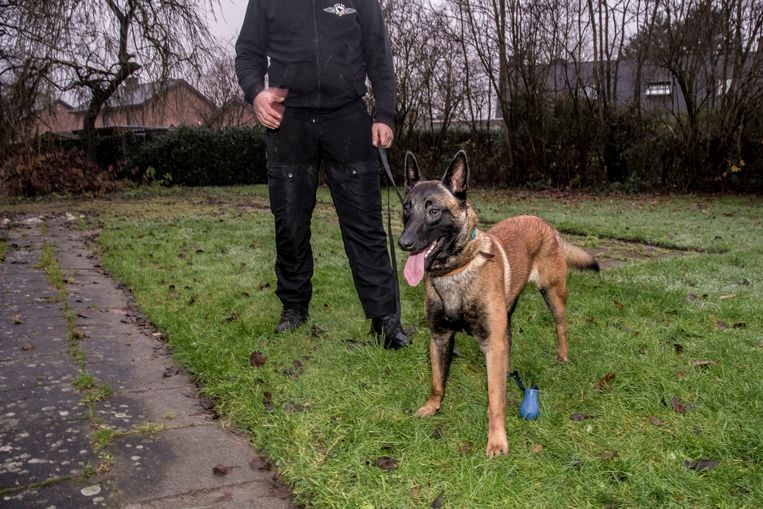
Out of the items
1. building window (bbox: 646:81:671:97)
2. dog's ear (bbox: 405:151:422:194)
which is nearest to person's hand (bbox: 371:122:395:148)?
dog's ear (bbox: 405:151:422:194)

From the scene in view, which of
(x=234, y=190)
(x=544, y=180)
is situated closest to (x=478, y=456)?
(x=544, y=180)

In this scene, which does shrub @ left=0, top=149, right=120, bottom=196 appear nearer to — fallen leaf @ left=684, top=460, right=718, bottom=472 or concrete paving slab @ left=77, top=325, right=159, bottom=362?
concrete paving slab @ left=77, top=325, right=159, bottom=362

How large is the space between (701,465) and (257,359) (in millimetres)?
2424

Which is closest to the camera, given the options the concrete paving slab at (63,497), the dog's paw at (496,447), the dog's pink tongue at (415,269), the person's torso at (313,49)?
the concrete paving slab at (63,497)

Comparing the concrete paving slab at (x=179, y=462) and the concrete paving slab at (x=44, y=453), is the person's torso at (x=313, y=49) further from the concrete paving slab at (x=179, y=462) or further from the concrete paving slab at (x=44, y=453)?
the concrete paving slab at (x=44, y=453)

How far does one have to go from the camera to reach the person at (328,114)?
3.96 meters

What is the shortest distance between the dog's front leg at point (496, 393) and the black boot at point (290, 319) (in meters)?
1.80

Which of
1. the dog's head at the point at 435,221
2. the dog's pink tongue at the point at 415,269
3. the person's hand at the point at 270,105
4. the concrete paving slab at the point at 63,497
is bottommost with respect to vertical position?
the concrete paving slab at the point at 63,497

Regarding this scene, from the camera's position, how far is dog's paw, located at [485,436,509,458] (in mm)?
2761

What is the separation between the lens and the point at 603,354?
12.6 feet

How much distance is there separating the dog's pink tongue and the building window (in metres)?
14.6

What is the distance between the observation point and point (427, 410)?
10.4ft

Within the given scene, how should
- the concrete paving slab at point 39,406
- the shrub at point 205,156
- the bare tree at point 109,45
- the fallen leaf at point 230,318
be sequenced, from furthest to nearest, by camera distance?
the shrub at point 205,156
the bare tree at point 109,45
the fallen leaf at point 230,318
the concrete paving slab at point 39,406

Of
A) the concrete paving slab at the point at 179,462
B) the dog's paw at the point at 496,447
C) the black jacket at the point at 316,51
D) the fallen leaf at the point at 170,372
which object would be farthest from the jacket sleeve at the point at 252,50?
the dog's paw at the point at 496,447
